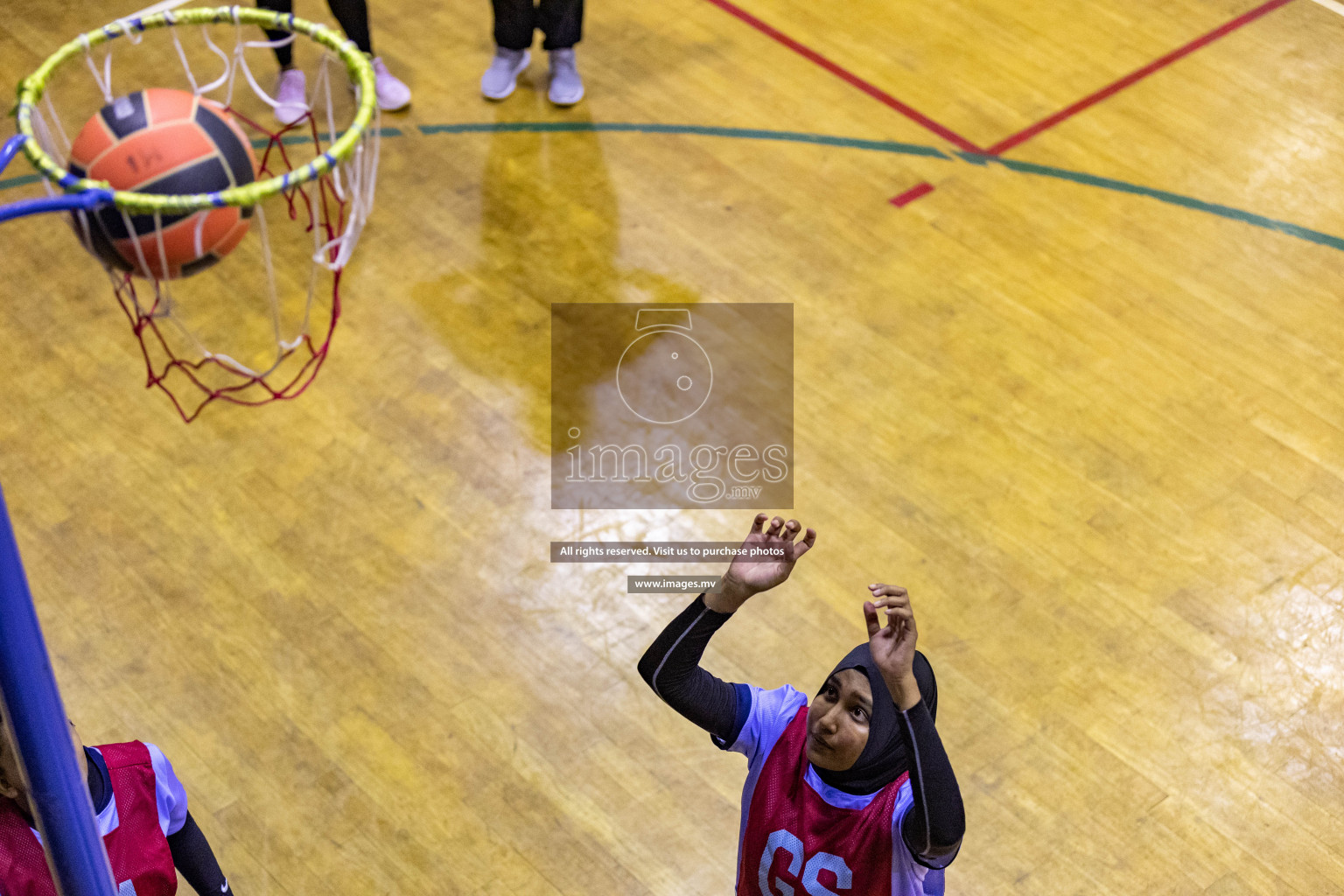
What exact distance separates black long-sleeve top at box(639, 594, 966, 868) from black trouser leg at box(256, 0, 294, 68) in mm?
3825

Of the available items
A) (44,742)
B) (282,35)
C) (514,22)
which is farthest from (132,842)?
(514,22)

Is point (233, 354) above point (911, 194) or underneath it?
underneath

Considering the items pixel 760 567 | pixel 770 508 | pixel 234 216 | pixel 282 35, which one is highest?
pixel 234 216

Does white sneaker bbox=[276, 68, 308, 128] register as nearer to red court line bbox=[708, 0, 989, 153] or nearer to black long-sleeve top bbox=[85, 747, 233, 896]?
red court line bbox=[708, 0, 989, 153]

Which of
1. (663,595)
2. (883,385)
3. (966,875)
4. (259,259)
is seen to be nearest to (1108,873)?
(966,875)

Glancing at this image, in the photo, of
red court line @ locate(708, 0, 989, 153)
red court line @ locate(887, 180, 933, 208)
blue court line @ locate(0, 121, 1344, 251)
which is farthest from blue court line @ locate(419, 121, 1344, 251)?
red court line @ locate(887, 180, 933, 208)

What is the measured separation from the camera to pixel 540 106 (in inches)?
224

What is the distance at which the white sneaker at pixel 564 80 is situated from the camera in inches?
223

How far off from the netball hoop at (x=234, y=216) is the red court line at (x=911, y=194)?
207 cm

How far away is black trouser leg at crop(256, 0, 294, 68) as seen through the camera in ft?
17.9

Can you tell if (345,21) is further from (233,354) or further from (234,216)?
(234,216)

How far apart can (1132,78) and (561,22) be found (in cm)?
259

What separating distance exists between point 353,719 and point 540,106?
3.01 meters

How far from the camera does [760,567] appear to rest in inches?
100.0
